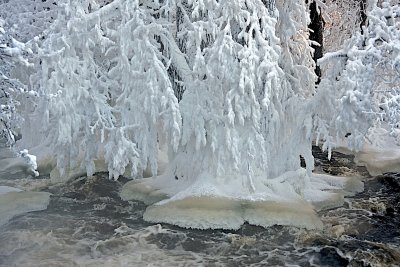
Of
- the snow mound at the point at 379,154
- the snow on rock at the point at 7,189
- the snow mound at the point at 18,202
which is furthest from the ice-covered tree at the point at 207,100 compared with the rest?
the snow mound at the point at 379,154

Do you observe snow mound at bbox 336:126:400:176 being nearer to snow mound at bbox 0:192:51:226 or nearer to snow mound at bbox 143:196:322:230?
snow mound at bbox 143:196:322:230

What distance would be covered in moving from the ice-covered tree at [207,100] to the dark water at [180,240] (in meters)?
0.40

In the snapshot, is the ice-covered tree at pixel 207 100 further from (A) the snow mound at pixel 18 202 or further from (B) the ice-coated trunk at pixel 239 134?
(A) the snow mound at pixel 18 202

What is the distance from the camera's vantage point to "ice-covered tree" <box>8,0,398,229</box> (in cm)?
973

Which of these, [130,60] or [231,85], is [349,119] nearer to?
[231,85]

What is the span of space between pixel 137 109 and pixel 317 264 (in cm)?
460

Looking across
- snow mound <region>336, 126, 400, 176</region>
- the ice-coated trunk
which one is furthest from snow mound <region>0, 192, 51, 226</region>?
snow mound <region>336, 126, 400, 176</region>

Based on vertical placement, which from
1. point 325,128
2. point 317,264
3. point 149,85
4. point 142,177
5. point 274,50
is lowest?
point 317,264

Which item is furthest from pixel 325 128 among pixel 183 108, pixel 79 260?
pixel 79 260

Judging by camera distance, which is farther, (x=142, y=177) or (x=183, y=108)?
(x=142, y=177)

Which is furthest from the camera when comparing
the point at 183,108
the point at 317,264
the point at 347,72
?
the point at 183,108

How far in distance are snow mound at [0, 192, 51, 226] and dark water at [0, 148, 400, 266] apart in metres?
0.18

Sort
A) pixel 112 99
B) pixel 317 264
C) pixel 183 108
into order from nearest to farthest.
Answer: pixel 317 264, pixel 183 108, pixel 112 99

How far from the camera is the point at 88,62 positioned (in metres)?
Result: 10.7
